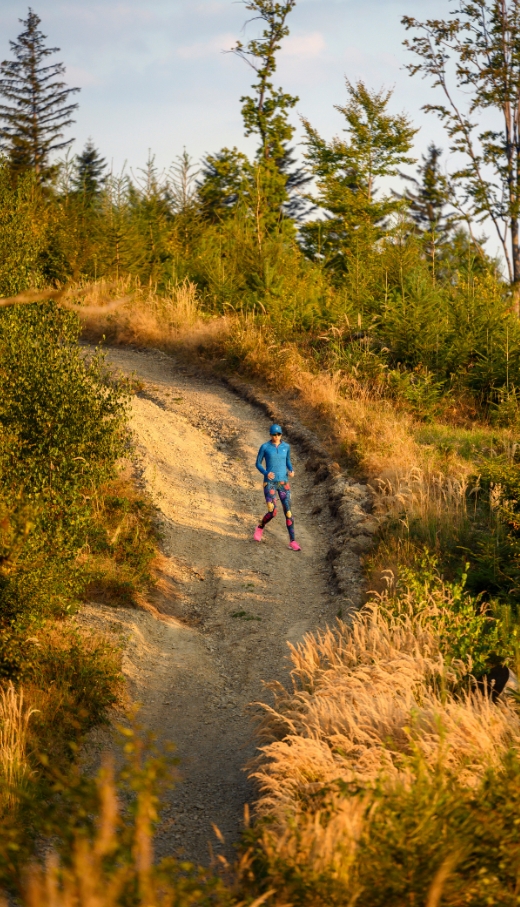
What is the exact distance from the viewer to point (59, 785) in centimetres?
393

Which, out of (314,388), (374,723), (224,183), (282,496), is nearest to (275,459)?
(282,496)

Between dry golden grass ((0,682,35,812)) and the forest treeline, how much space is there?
0.11 ft

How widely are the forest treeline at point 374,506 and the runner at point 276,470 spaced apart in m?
1.39

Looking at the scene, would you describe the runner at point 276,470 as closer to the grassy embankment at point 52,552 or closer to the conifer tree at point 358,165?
the grassy embankment at point 52,552

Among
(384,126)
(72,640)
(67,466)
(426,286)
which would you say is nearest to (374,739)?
(72,640)

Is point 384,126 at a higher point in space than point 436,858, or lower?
higher

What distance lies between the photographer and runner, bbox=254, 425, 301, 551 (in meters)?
12.7

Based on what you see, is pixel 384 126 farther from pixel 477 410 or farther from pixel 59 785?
pixel 59 785

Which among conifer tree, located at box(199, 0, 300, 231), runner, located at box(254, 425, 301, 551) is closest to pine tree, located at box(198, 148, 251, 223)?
conifer tree, located at box(199, 0, 300, 231)

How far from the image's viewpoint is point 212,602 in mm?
11656

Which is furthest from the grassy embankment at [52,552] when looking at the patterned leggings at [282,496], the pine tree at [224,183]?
the pine tree at [224,183]

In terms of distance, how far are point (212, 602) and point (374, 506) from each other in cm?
307

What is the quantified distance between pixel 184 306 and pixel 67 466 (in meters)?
13.5

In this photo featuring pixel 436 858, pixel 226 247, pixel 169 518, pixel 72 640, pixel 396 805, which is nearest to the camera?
pixel 436 858
